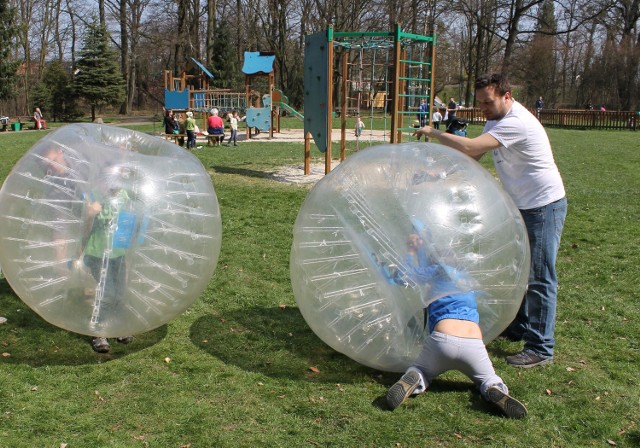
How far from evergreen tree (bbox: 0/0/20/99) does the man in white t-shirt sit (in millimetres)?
33972

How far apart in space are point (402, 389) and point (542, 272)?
1433mm

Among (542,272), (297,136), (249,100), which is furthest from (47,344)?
(249,100)

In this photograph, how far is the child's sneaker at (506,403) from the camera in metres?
3.64

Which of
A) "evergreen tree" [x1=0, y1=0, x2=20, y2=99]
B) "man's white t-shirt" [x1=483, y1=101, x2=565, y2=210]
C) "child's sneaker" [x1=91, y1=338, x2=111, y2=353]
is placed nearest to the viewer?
"man's white t-shirt" [x1=483, y1=101, x2=565, y2=210]

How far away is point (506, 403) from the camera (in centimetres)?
367

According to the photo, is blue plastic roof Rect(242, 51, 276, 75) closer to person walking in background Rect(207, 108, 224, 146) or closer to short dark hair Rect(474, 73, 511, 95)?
person walking in background Rect(207, 108, 224, 146)

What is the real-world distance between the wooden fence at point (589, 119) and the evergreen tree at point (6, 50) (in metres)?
25.2

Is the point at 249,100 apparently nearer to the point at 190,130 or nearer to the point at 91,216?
the point at 190,130

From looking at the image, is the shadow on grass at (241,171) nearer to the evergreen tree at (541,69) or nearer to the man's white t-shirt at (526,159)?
the man's white t-shirt at (526,159)

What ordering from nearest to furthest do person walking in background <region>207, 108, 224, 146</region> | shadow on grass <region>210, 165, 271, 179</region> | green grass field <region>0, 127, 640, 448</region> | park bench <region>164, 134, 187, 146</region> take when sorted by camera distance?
green grass field <region>0, 127, 640, 448</region>
shadow on grass <region>210, 165, 271, 179</region>
park bench <region>164, 134, 187, 146</region>
person walking in background <region>207, 108, 224, 146</region>

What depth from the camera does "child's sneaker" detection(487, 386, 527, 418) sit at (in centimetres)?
364

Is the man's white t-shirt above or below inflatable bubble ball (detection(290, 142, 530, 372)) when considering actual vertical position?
above

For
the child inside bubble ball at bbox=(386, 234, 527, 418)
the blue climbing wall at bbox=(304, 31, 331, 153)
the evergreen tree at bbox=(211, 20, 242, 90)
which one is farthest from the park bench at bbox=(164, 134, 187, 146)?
the evergreen tree at bbox=(211, 20, 242, 90)

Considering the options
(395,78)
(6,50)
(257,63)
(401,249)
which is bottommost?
→ (401,249)
